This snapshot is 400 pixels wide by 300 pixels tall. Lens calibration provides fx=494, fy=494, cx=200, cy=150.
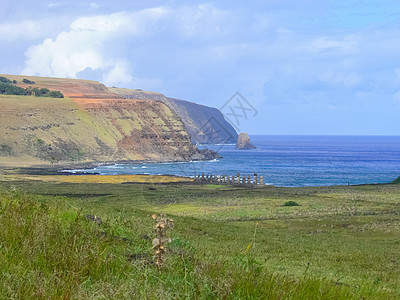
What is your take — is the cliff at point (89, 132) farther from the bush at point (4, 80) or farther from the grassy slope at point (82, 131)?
the bush at point (4, 80)

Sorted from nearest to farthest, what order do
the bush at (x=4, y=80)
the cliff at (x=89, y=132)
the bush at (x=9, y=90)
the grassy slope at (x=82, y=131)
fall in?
the grassy slope at (x=82, y=131) < the cliff at (x=89, y=132) < the bush at (x=9, y=90) < the bush at (x=4, y=80)

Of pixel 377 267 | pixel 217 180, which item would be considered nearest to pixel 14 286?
pixel 377 267

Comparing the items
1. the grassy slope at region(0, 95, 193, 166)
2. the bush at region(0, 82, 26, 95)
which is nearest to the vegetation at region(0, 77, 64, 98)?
the bush at region(0, 82, 26, 95)

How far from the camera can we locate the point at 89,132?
427 feet

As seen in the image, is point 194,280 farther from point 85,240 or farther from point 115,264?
point 85,240

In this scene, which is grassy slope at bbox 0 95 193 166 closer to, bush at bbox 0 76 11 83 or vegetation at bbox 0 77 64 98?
vegetation at bbox 0 77 64 98

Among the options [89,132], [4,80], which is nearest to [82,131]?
[89,132]

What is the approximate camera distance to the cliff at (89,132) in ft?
378

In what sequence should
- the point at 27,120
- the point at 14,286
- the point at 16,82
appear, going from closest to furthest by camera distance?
1. the point at 14,286
2. the point at 27,120
3. the point at 16,82

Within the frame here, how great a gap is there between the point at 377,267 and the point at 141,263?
8.83 meters

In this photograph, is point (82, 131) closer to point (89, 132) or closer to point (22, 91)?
point (89, 132)

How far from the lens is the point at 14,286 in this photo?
16.3ft

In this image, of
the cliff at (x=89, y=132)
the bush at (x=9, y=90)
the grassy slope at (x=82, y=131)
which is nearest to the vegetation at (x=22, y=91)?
the bush at (x=9, y=90)

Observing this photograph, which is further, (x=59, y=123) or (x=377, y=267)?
(x=59, y=123)
